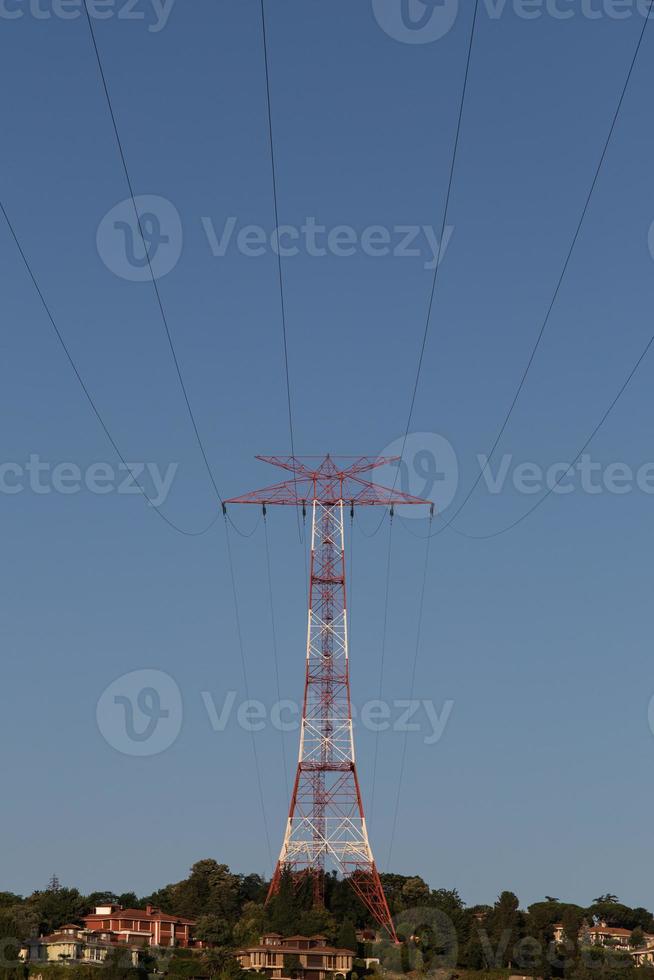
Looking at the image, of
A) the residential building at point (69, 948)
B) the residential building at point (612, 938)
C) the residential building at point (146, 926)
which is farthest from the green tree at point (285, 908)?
the residential building at point (612, 938)

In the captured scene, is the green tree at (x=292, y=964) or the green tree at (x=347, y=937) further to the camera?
the green tree at (x=347, y=937)

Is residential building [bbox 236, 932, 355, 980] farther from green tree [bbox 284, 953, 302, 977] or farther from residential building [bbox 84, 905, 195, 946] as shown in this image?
residential building [bbox 84, 905, 195, 946]

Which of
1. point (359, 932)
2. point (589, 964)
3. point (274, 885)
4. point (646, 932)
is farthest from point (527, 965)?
point (646, 932)

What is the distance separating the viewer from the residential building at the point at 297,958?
11050 centimetres

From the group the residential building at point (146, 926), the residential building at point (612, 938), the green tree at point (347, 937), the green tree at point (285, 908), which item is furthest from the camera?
the residential building at point (612, 938)

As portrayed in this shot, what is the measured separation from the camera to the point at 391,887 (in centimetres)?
15525

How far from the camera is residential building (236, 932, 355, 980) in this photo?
110 m

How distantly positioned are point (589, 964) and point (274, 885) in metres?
26.3

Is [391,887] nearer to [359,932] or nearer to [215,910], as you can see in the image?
[215,910]

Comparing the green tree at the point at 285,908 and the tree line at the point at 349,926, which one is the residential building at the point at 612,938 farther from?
the green tree at the point at 285,908

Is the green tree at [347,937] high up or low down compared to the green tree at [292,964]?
up

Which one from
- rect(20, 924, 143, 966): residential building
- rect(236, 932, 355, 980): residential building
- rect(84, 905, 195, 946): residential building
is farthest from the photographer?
rect(84, 905, 195, 946): residential building

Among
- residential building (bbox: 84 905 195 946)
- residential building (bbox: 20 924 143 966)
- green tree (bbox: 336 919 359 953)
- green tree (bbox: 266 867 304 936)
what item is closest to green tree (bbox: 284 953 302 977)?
green tree (bbox: 266 867 304 936)

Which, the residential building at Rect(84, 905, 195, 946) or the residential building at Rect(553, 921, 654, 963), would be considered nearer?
the residential building at Rect(84, 905, 195, 946)
